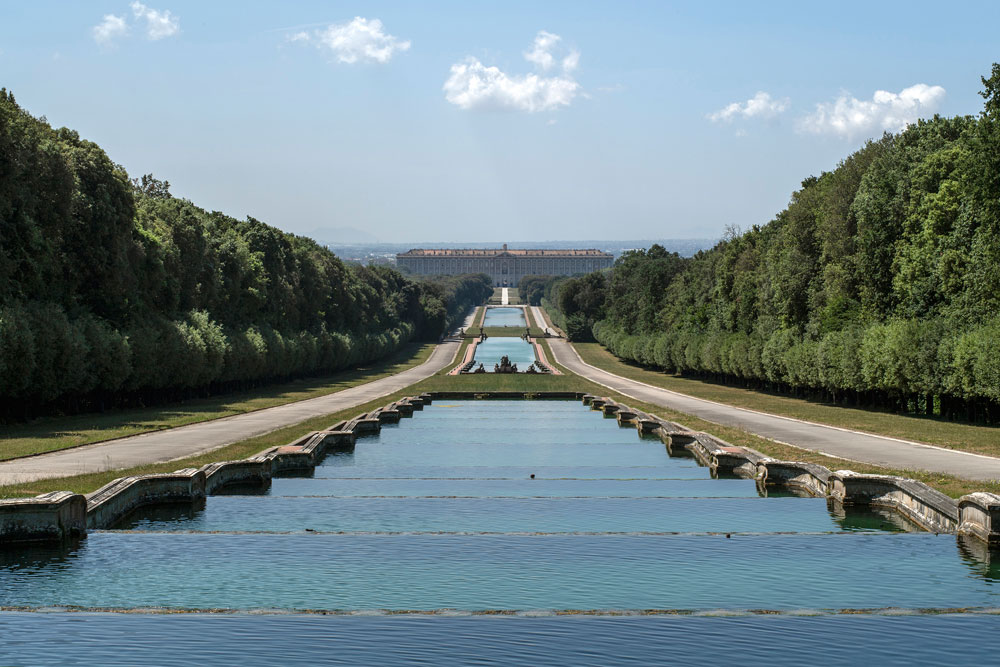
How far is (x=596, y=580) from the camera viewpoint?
15297mm

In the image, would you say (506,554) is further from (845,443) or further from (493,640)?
(845,443)

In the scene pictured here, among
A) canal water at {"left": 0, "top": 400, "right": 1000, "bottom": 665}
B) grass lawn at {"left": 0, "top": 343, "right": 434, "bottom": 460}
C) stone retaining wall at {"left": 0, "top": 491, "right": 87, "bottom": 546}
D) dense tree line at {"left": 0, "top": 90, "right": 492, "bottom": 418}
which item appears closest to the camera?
canal water at {"left": 0, "top": 400, "right": 1000, "bottom": 665}

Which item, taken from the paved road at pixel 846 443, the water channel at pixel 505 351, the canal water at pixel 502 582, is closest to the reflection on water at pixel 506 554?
the canal water at pixel 502 582

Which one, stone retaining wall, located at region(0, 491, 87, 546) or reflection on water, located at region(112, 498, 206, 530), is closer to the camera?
stone retaining wall, located at region(0, 491, 87, 546)

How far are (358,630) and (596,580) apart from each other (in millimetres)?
3926

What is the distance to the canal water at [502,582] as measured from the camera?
11.9 meters

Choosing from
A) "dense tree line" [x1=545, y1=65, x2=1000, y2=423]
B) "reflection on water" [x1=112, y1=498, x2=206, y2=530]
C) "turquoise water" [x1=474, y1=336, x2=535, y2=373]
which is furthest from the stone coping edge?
"turquoise water" [x1=474, y1=336, x2=535, y2=373]

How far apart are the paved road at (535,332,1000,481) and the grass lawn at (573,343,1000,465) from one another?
0.93 m

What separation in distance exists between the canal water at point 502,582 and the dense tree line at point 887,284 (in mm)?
22458

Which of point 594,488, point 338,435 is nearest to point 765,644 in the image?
point 594,488

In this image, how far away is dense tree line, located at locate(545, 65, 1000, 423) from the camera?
140 ft

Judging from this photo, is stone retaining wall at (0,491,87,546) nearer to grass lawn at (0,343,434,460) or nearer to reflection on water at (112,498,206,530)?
reflection on water at (112,498,206,530)

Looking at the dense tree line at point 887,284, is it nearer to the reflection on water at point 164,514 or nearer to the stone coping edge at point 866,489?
the stone coping edge at point 866,489

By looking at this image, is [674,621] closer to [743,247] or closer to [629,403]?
[629,403]
